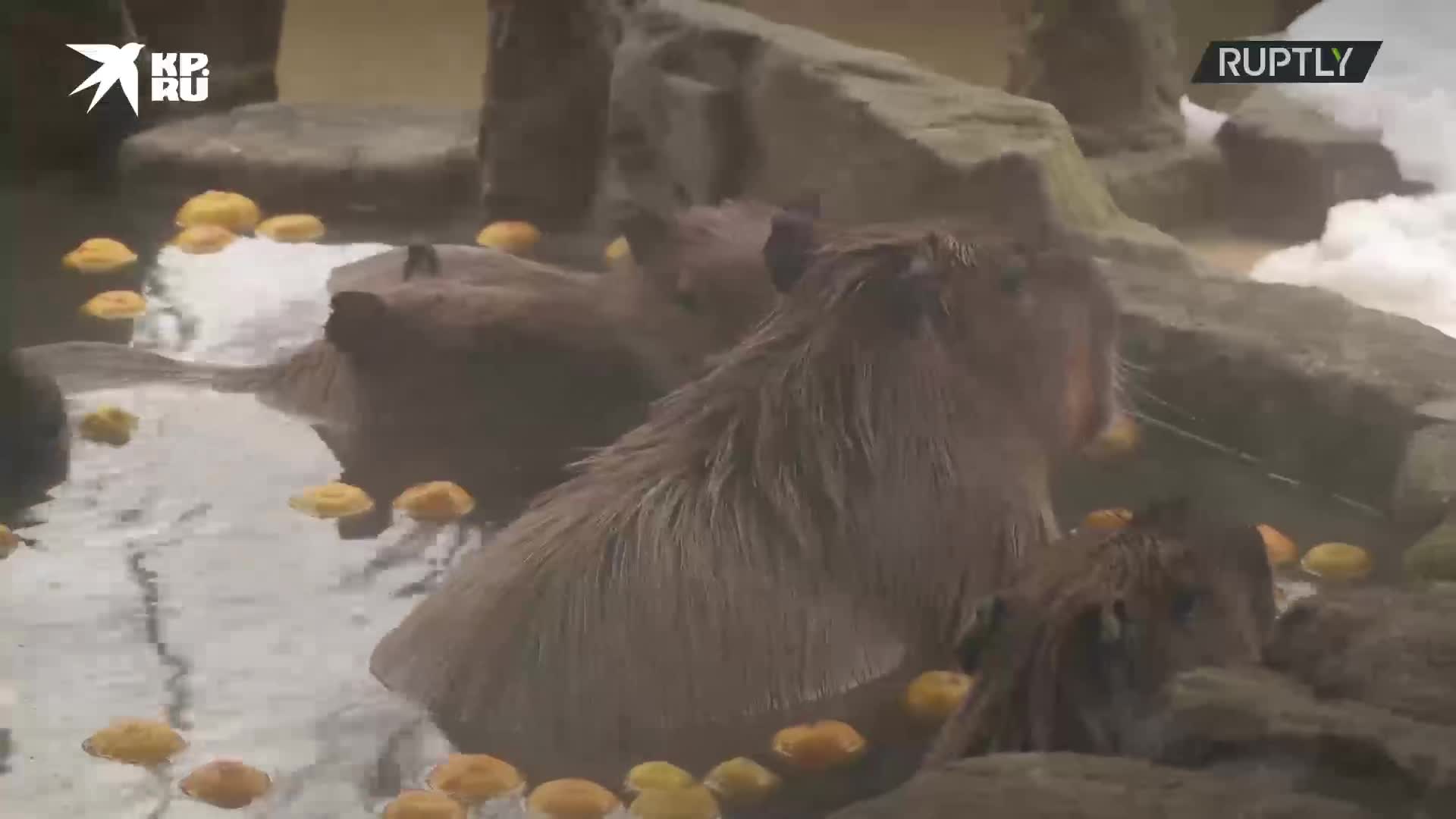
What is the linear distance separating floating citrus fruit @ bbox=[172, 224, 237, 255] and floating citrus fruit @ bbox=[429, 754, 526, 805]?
2.13 ft

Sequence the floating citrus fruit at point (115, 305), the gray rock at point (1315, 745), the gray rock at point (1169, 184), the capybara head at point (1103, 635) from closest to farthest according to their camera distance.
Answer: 1. the gray rock at point (1315, 745)
2. the capybara head at point (1103, 635)
3. the gray rock at point (1169, 184)
4. the floating citrus fruit at point (115, 305)

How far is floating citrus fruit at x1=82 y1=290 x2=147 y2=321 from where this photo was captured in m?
1.62

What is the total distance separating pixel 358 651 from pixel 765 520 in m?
0.40

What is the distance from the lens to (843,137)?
1524mm

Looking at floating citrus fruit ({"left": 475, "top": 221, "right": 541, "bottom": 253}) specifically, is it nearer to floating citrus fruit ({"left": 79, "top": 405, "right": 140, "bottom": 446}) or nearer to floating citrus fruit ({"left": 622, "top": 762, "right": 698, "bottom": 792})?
floating citrus fruit ({"left": 79, "top": 405, "right": 140, "bottom": 446})

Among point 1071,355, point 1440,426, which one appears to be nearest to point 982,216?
point 1071,355

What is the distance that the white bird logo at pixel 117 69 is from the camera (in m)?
1.51

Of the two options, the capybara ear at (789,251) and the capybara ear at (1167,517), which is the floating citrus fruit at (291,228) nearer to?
the capybara ear at (789,251)

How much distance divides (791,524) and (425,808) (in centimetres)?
41

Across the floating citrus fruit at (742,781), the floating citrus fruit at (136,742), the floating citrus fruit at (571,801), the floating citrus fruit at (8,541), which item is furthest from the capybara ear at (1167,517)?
the floating citrus fruit at (8,541)

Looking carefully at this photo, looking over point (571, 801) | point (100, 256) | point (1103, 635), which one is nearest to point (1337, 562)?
point (1103, 635)

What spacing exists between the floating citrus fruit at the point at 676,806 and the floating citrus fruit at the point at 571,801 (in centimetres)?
2
